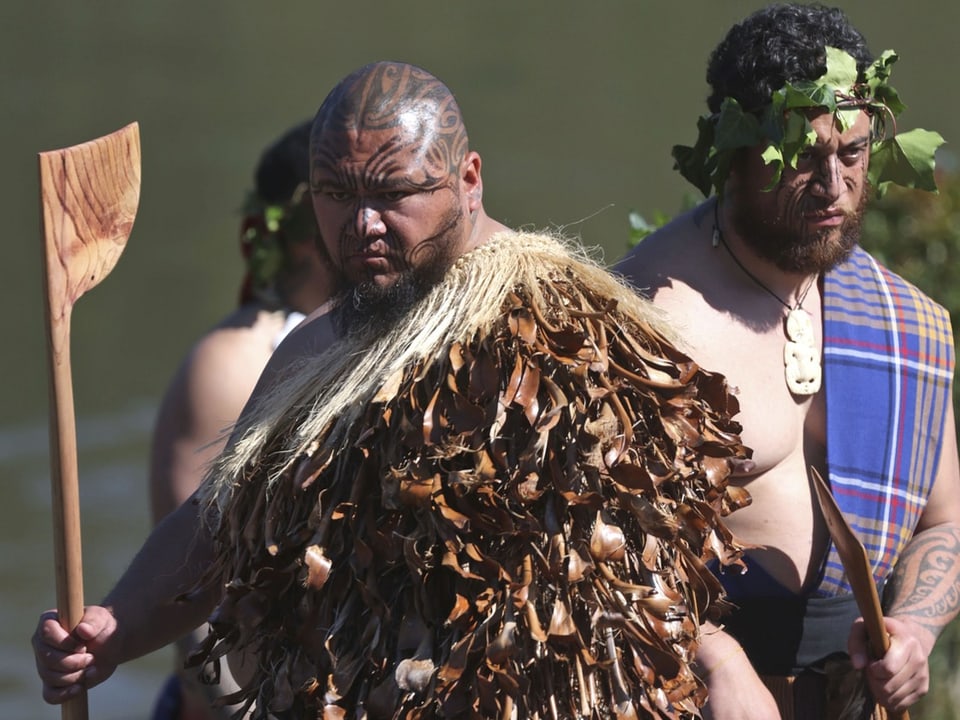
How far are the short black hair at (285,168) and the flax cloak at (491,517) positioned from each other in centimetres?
160

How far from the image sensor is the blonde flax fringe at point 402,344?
7.84ft

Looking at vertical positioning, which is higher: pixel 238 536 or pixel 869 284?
pixel 869 284

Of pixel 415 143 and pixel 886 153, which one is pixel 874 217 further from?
pixel 415 143

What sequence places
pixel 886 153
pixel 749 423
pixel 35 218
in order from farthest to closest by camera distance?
pixel 35 218 < pixel 886 153 < pixel 749 423

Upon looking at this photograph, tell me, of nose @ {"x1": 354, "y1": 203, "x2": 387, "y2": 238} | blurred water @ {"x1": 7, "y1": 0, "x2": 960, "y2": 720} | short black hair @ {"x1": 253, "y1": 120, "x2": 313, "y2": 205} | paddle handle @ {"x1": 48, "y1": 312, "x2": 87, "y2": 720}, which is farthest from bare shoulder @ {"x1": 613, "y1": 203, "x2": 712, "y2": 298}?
blurred water @ {"x1": 7, "y1": 0, "x2": 960, "y2": 720}

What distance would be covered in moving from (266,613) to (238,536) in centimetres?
13

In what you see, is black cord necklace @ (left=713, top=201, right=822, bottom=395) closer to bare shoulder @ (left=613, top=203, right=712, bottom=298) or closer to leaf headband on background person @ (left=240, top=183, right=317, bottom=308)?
bare shoulder @ (left=613, top=203, right=712, bottom=298)

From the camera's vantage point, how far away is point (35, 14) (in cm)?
1130

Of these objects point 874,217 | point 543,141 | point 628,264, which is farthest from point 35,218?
point 628,264

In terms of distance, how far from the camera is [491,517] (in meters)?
2.25

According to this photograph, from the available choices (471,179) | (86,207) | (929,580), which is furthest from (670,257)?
Answer: (86,207)

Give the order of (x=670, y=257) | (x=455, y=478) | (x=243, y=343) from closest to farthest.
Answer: (x=455, y=478) → (x=670, y=257) → (x=243, y=343)

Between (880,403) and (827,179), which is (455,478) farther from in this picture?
(880,403)

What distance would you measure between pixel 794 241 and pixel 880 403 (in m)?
0.41
